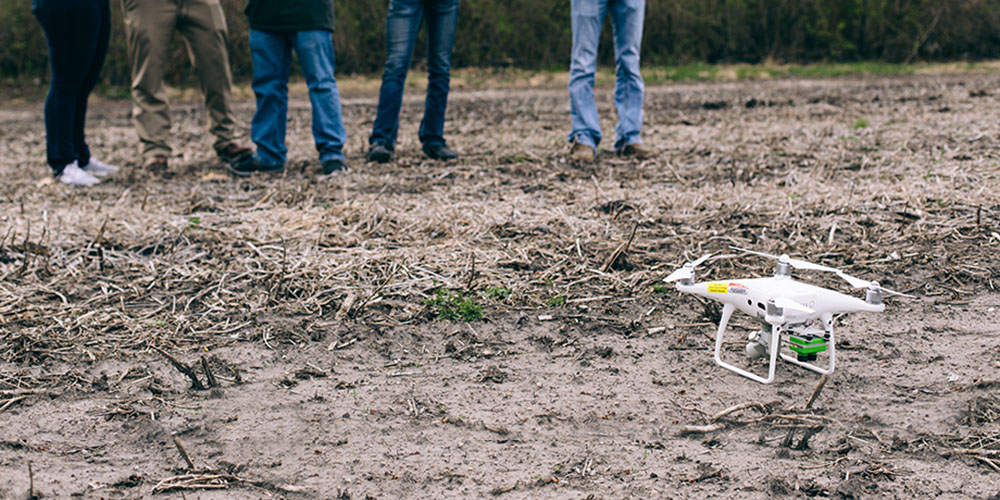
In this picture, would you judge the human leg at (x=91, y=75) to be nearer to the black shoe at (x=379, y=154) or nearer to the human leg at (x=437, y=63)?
the black shoe at (x=379, y=154)

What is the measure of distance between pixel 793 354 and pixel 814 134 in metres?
3.95

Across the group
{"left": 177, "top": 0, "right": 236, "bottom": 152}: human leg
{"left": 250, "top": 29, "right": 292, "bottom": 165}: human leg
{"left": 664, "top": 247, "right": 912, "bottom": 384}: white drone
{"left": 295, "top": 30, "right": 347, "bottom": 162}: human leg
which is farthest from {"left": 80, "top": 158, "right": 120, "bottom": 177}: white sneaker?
{"left": 664, "top": 247, "right": 912, "bottom": 384}: white drone

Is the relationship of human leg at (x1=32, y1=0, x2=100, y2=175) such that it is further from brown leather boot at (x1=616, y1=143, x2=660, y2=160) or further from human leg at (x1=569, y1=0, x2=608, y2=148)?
brown leather boot at (x1=616, y1=143, x2=660, y2=160)

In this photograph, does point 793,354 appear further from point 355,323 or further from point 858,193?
point 858,193

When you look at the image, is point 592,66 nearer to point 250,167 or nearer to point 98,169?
point 250,167

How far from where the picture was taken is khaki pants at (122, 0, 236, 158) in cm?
512

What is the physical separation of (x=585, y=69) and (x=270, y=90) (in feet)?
6.33

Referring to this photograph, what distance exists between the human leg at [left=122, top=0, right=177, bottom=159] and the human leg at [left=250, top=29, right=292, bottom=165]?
55 cm

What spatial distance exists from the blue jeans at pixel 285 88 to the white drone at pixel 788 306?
3240mm

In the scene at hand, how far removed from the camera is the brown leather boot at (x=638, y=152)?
5316 millimetres

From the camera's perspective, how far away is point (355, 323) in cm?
285

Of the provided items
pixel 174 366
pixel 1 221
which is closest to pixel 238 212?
pixel 1 221

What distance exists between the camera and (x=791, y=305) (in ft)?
6.83

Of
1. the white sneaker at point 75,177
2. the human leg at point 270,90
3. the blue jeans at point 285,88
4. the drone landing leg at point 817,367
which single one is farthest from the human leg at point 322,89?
the drone landing leg at point 817,367
